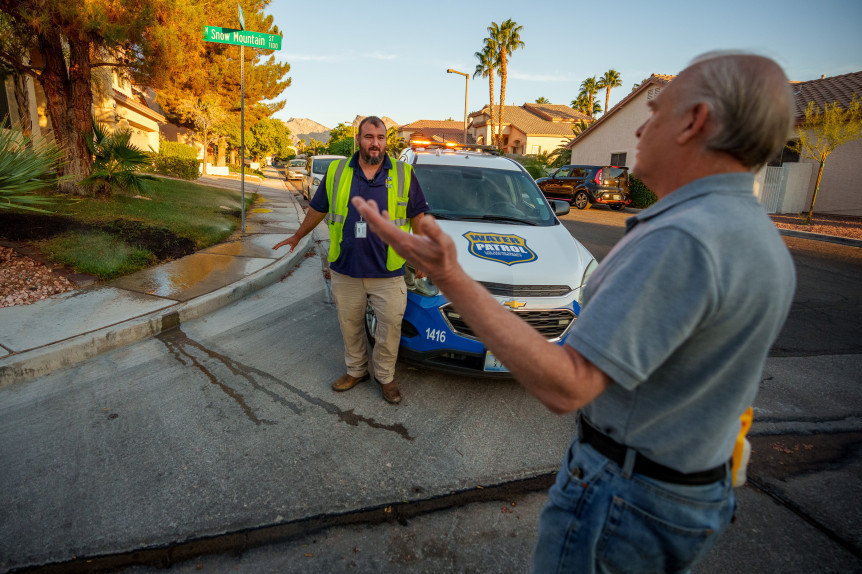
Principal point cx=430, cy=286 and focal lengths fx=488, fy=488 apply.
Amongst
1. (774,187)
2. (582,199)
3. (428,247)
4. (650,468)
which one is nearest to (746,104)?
(428,247)

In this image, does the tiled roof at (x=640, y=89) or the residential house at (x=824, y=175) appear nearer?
the residential house at (x=824, y=175)

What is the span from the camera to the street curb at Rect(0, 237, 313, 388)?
3838 millimetres

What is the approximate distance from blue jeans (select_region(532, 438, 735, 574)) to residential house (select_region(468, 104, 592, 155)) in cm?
5022

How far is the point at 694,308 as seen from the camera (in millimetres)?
910

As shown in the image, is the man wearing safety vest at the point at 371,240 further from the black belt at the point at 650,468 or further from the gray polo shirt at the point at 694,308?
the gray polo shirt at the point at 694,308

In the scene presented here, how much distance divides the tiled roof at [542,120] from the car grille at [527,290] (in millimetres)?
49466

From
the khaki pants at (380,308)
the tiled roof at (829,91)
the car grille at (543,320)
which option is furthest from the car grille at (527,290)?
the tiled roof at (829,91)

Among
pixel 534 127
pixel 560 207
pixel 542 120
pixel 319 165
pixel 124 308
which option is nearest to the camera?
pixel 124 308

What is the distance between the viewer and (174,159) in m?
21.4

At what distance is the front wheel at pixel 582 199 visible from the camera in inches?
802

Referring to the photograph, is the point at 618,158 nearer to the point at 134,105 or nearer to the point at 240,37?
the point at 240,37

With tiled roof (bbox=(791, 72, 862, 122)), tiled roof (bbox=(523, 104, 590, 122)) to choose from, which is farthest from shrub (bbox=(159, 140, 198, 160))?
tiled roof (bbox=(523, 104, 590, 122))

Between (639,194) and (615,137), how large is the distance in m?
7.56

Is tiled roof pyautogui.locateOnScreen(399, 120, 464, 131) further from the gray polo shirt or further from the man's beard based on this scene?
the gray polo shirt
